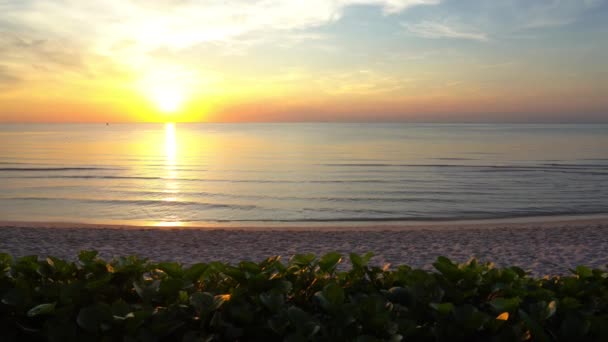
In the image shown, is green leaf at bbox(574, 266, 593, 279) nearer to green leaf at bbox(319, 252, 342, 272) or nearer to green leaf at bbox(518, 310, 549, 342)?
green leaf at bbox(518, 310, 549, 342)

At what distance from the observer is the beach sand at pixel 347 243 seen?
11.5 metres

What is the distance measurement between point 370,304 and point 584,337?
42.0 inches

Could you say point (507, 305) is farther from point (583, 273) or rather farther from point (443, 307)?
point (583, 273)

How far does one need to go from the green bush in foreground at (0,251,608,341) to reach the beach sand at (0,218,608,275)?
26.0ft

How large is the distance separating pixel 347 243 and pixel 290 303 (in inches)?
420

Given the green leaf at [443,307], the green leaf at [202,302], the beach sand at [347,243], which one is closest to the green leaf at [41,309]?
the green leaf at [202,302]

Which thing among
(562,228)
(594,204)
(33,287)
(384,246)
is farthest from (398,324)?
(594,204)

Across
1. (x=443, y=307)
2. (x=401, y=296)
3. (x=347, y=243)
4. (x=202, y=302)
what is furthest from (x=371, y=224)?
(x=202, y=302)

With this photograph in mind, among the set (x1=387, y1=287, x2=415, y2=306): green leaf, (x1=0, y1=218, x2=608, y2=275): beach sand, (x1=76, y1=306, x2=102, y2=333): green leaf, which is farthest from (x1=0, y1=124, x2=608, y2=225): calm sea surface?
(x1=76, y1=306, x2=102, y2=333): green leaf

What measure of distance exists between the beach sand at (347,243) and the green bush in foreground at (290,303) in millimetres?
7937

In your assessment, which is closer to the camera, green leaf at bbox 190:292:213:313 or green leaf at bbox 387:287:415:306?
green leaf at bbox 190:292:213:313

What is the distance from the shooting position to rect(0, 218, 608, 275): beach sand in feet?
37.8

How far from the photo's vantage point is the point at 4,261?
3178 mm

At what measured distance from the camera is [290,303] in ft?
9.37
